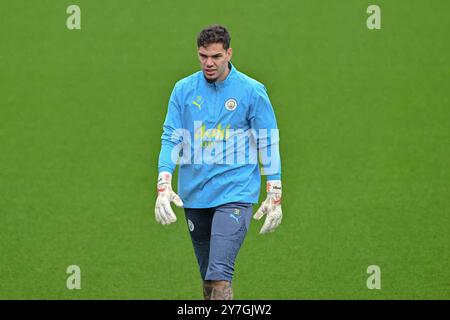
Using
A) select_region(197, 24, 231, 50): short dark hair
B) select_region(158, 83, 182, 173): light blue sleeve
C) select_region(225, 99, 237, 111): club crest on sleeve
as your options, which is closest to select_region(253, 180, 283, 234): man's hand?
select_region(225, 99, 237, 111): club crest on sleeve

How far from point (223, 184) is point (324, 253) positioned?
367 cm

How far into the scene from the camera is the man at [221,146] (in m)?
7.30

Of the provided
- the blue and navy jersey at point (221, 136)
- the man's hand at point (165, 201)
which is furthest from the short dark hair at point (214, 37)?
the man's hand at point (165, 201)

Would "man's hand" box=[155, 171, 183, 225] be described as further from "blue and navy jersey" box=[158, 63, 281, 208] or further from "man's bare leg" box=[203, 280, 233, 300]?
"man's bare leg" box=[203, 280, 233, 300]

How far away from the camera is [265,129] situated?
736 centimetres

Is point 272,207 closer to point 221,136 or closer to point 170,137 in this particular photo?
point 221,136

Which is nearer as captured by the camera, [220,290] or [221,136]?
[220,290]

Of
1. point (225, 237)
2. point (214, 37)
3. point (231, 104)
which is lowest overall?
point (225, 237)

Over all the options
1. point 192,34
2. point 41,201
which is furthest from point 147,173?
point 192,34

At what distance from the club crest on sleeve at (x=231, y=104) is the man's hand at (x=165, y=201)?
69 centimetres

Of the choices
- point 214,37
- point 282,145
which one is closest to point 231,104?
point 214,37

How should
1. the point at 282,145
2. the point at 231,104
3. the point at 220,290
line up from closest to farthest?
the point at 220,290 → the point at 231,104 → the point at 282,145

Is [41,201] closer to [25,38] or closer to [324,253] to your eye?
[324,253]

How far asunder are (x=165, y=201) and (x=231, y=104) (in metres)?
0.90
